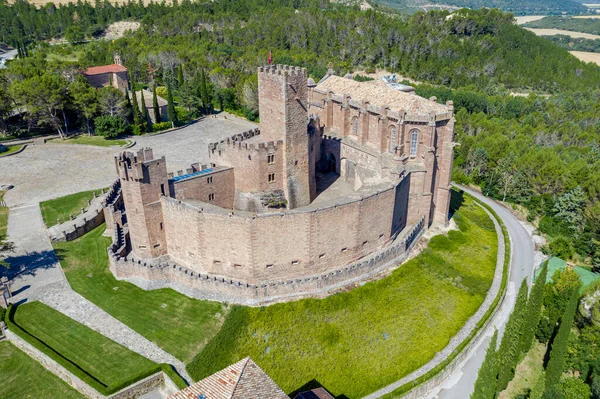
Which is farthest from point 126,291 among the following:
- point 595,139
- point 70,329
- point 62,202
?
point 595,139

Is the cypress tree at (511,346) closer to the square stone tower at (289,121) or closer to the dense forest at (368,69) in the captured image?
the dense forest at (368,69)

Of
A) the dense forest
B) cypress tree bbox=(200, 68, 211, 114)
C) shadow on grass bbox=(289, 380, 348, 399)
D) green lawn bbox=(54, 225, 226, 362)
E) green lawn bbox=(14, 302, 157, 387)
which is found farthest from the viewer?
cypress tree bbox=(200, 68, 211, 114)

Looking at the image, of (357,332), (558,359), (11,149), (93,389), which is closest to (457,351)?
(558,359)

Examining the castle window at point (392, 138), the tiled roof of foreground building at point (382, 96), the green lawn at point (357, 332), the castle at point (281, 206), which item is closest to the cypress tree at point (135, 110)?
the castle at point (281, 206)

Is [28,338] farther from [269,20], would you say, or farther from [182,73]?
[269,20]

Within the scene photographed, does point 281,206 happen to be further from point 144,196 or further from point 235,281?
point 144,196

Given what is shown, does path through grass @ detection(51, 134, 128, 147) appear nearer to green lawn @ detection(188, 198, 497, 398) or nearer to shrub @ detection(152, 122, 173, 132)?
shrub @ detection(152, 122, 173, 132)

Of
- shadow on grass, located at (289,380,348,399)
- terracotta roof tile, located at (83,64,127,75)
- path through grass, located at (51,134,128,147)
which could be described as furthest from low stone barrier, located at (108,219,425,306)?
terracotta roof tile, located at (83,64,127,75)
